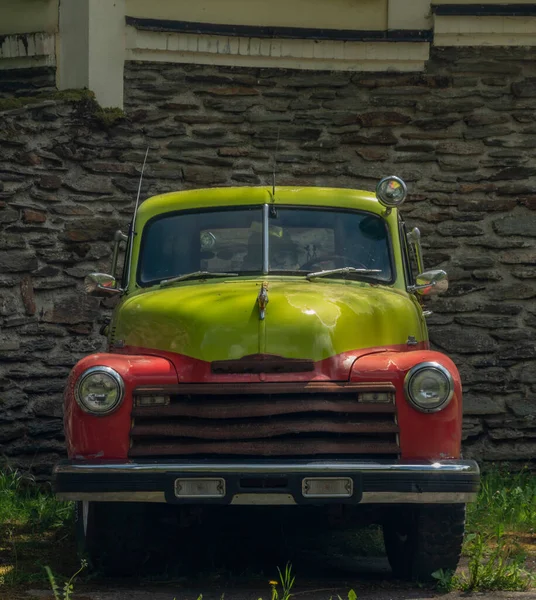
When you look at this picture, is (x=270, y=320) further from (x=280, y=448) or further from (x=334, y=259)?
(x=334, y=259)

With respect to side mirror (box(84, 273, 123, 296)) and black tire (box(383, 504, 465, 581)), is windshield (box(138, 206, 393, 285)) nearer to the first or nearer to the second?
side mirror (box(84, 273, 123, 296))

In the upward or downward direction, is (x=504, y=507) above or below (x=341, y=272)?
below

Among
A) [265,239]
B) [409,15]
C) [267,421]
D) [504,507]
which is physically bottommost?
[504,507]

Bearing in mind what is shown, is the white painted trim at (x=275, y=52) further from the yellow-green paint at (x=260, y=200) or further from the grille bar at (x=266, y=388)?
the grille bar at (x=266, y=388)

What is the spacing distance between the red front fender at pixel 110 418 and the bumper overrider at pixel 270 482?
0.16 metres

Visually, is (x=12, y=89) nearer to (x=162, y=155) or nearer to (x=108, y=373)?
(x=162, y=155)

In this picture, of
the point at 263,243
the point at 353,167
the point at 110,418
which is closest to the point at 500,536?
the point at 263,243

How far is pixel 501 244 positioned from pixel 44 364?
374cm

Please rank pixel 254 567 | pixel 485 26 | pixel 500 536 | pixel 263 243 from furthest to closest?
pixel 485 26 < pixel 263 243 < pixel 500 536 < pixel 254 567

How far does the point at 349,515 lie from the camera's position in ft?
18.4

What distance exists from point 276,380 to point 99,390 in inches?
31.4

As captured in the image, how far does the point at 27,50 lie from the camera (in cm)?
970

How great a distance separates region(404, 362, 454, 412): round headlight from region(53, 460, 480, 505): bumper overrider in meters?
0.28

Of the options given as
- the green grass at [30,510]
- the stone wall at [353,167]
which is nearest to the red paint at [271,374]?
the green grass at [30,510]
